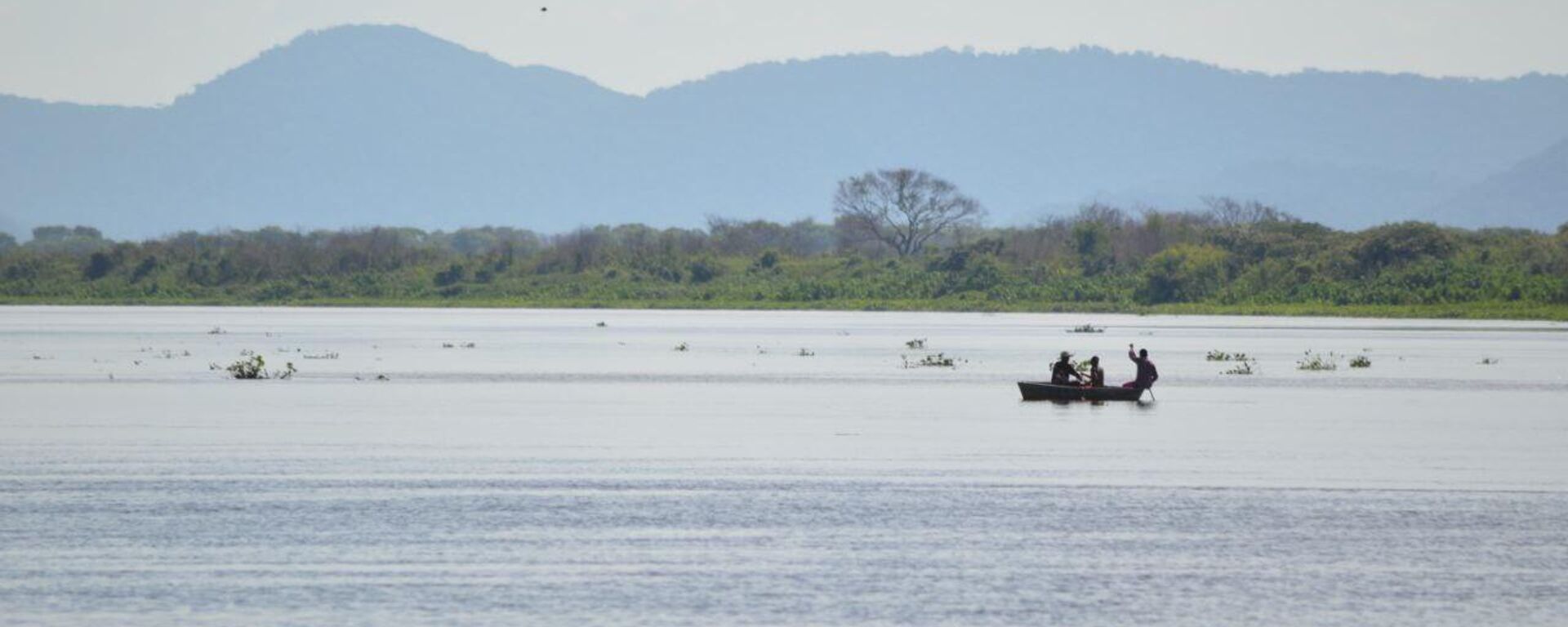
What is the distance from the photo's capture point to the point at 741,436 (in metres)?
37.1

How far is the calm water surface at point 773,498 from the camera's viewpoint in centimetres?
2027

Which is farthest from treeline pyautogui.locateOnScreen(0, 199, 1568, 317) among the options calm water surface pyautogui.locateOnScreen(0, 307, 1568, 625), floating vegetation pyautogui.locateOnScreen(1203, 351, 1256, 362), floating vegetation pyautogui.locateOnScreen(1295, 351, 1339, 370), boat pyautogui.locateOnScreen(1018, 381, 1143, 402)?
boat pyautogui.locateOnScreen(1018, 381, 1143, 402)

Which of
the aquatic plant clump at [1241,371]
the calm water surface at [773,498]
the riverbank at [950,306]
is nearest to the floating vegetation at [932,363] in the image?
the calm water surface at [773,498]

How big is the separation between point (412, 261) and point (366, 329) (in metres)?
62.6

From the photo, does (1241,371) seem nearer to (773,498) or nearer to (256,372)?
(256,372)

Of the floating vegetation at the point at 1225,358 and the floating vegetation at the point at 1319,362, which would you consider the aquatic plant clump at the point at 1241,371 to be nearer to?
the floating vegetation at the point at 1319,362

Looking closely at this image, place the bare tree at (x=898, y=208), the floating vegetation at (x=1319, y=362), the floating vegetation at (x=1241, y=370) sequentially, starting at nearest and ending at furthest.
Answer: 1. the floating vegetation at (x=1241, y=370)
2. the floating vegetation at (x=1319, y=362)
3. the bare tree at (x=898, y=208)

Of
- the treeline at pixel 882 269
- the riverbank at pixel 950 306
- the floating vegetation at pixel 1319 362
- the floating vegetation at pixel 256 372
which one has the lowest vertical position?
the floating vegetation at pixel 256 372

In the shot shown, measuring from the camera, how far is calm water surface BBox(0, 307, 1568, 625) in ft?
66.5

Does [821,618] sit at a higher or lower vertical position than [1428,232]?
lower

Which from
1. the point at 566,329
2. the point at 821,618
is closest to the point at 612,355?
the point at 566,329

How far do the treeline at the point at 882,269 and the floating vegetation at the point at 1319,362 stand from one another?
4637 cm

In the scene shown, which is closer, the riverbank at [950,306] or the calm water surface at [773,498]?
the calm water surface at [773,498]

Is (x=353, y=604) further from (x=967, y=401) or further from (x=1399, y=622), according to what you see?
(x=967, y=401)
